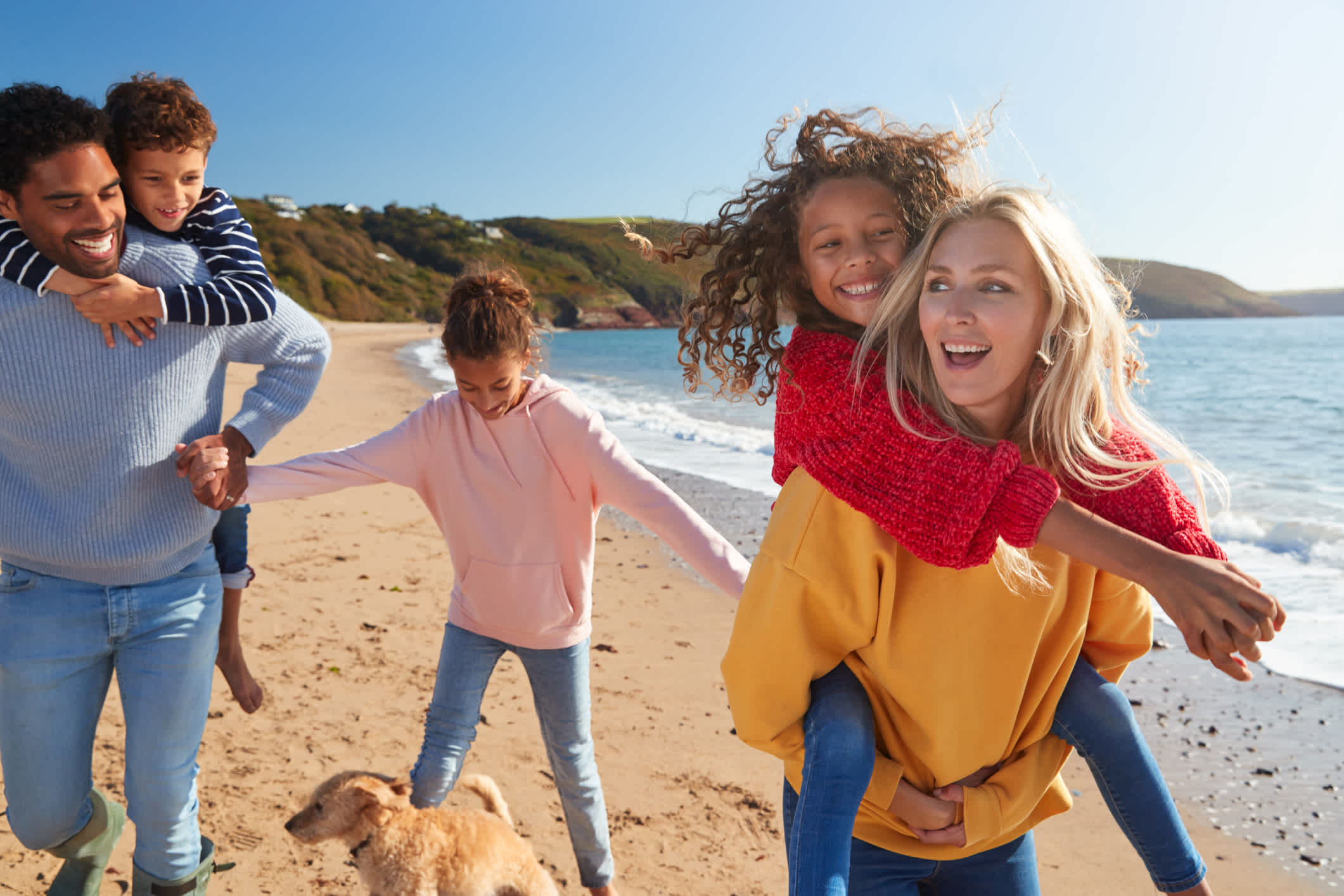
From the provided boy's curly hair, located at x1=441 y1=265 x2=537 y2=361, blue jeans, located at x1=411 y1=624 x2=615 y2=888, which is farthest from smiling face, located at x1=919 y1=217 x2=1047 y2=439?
blue jeans, located at x1=411 y1=624 x2=615 y2=888

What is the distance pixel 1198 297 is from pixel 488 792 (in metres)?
100

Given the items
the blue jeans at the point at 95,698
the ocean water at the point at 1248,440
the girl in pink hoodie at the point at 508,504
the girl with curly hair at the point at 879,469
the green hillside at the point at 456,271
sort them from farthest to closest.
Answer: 1. the green hillside at the point at 456,271
2. the ocean water at the point at 1248,440
3. the girl in pink hoodie at the point at 508,504
4. the blue jeans at the point at 95,698
5. the girl with curly hair at the point at 879,469

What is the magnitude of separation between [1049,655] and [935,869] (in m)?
0.55

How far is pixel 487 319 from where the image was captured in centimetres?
269

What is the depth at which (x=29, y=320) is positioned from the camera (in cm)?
230

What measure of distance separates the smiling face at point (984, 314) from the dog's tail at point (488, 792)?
1998mm

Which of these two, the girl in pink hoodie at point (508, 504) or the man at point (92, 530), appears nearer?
the man at point (92, 530)

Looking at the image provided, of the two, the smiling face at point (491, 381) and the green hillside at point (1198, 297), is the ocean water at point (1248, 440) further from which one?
the green hillside at point (1198, 297)

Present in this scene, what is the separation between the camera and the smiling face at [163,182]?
2.48 m

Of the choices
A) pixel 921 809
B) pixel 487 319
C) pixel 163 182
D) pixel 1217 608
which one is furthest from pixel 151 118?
pixel 1217 608

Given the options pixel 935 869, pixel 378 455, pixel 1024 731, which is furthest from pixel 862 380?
pixel 378 455

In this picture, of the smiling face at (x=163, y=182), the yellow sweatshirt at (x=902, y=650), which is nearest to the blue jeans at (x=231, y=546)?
the smiling face at (x=163, y=182)

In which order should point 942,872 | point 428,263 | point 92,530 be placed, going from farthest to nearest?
point 428,263 → point 92,530 → point 942,872

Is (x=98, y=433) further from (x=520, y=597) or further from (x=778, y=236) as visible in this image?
(x=778, y=236)
